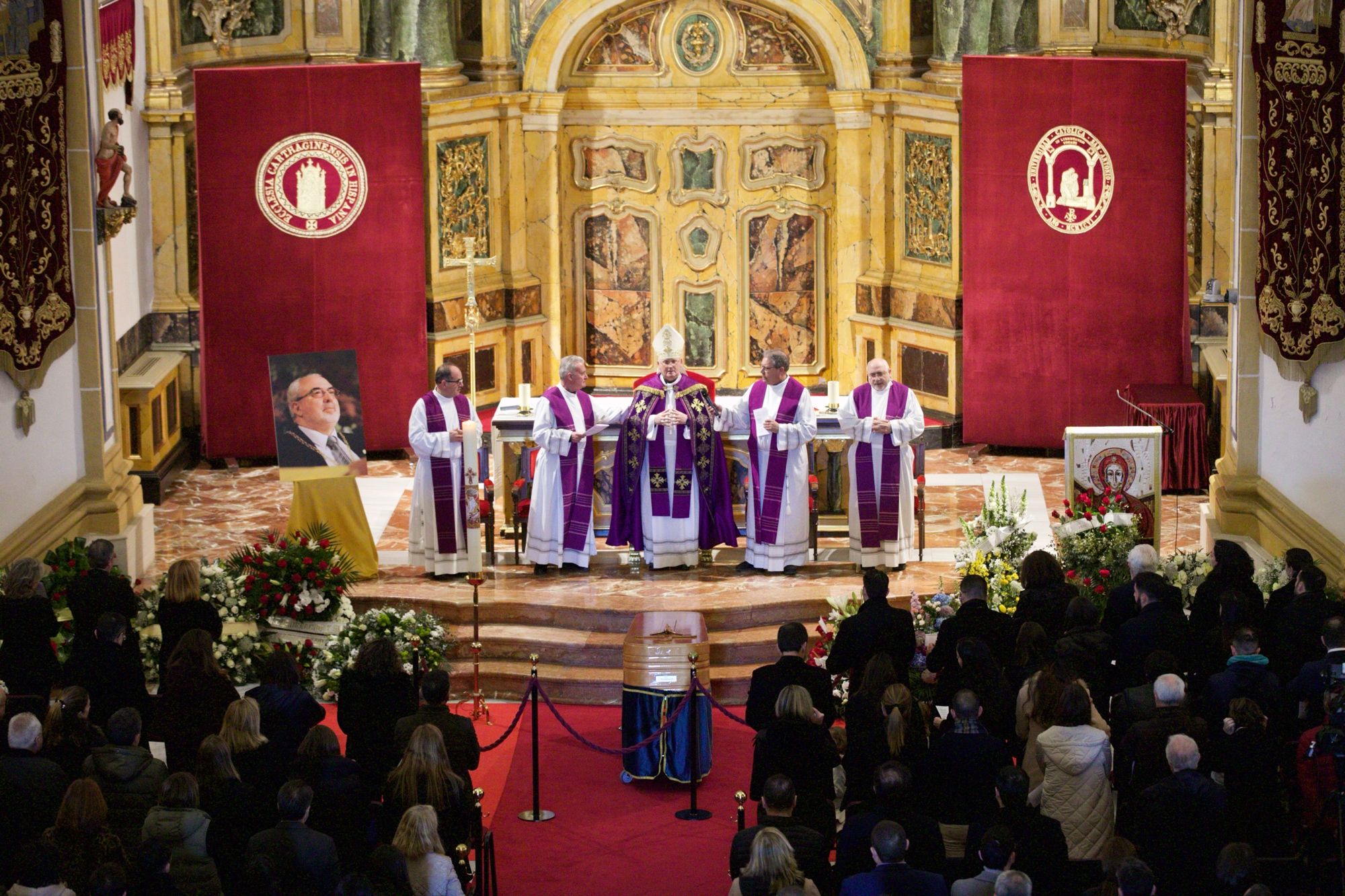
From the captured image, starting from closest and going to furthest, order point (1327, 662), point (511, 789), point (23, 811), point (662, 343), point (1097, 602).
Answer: point (23, 811) → point (1327, 662) → point (511, 789) → point (1097, 602) → point (662, 343)

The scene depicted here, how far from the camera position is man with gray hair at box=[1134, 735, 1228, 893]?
8516 millimetres

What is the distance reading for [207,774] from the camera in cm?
891

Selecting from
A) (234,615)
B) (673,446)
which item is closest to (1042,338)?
(673,446)

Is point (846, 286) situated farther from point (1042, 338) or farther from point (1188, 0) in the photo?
point (1188, 0)

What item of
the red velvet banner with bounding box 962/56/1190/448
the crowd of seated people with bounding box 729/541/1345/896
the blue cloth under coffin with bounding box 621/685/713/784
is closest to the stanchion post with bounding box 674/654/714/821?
the blue cloth under coffin with bounding box 621/685/713/784

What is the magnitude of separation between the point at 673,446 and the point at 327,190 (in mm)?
4870

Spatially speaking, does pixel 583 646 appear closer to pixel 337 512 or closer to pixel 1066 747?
pixel 337 512

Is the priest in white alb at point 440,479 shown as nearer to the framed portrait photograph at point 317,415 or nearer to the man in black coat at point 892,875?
the framed portrait photograph at point 317,415

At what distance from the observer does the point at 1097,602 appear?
1305 cm

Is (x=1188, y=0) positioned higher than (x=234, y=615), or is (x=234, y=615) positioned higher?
(x=1188, y=0)

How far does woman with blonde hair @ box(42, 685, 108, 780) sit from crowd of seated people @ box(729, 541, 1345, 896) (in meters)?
2.87

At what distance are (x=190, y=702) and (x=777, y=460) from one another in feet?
17.3

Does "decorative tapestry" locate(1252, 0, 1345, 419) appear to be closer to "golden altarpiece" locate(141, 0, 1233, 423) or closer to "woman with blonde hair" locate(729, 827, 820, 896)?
"golden altarpiece" locate(141, 0, 1233, 423)

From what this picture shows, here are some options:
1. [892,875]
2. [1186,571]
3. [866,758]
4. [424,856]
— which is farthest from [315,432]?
[892,875]
